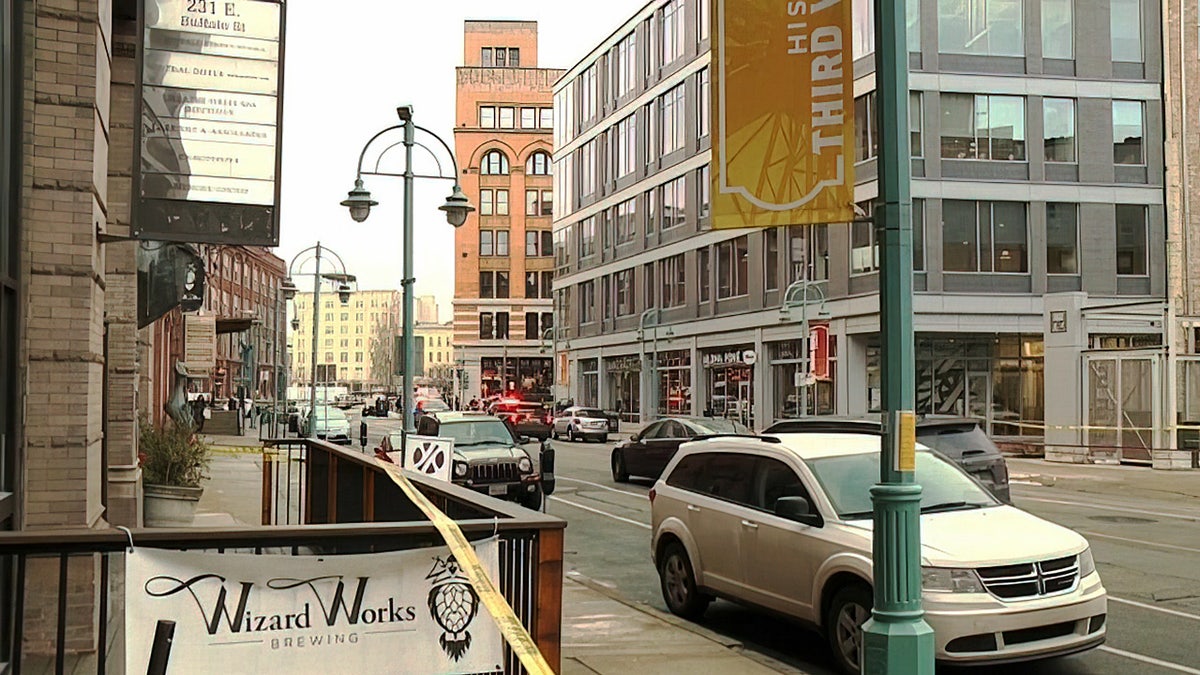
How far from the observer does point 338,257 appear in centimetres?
4275

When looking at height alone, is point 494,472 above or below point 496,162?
below

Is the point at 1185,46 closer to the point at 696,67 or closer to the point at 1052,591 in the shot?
the point at 696,67

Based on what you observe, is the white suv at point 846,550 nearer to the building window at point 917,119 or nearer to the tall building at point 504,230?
the building window at point 917,119

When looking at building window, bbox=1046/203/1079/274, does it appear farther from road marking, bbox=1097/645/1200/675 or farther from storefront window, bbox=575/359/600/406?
road marking, bbox=1097/645/1200/675

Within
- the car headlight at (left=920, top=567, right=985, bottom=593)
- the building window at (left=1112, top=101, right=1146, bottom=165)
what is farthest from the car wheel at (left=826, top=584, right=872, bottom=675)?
the building window at (left=1112, top=101, right=1146, bottom=165)

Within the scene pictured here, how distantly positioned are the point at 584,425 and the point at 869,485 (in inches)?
1569

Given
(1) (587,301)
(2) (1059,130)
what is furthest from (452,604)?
(1) (587,301)

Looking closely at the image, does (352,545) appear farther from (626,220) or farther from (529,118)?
(529,118)

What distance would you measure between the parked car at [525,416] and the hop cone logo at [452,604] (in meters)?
41.7

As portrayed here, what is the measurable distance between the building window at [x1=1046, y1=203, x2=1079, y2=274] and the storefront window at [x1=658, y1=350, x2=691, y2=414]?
63.4 feet

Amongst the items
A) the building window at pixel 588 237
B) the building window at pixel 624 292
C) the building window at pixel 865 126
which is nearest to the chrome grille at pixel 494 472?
the building window at pixel 865 126

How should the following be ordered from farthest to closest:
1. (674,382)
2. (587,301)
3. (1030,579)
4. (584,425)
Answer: (587,301)
(674,382)
(584,425)
(1030,579)

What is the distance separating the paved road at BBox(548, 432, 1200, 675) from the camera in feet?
29.8

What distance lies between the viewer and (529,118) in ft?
349
